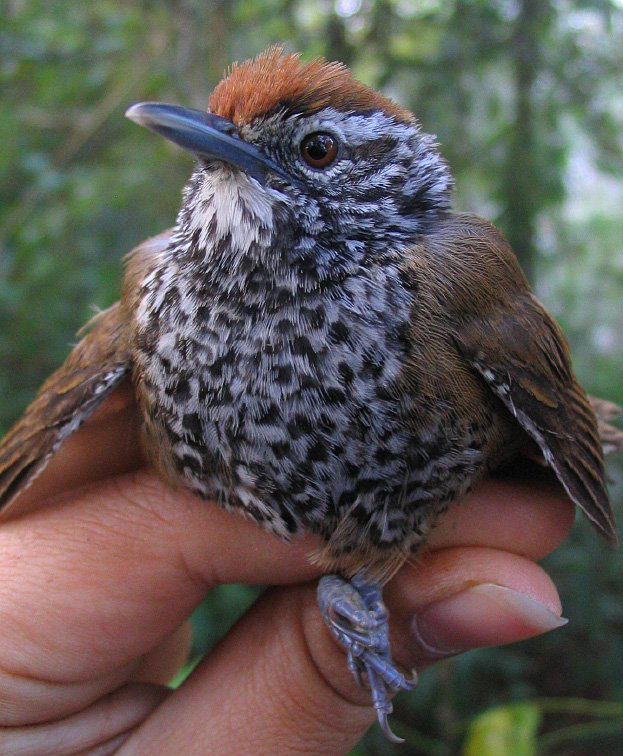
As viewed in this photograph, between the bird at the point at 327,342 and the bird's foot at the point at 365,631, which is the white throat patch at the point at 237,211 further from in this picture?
the bird's foot at the point at 365,631

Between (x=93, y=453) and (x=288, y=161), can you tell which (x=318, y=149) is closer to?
(x=288, y=161)

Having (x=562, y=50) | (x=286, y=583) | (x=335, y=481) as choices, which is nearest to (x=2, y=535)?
(x=286, y=583)

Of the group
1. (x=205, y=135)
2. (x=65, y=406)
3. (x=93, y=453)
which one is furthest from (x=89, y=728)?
(x=205, y=135)

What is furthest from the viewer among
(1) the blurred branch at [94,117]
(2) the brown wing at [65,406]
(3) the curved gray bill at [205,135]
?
(1) the blurred branch at [94,117]

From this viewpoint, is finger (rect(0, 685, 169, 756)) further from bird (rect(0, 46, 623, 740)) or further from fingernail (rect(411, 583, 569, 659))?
fingernail (rect(411, 583, 569, 659))

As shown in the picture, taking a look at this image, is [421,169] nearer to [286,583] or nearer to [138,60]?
[286,583]

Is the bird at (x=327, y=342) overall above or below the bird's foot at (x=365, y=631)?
above

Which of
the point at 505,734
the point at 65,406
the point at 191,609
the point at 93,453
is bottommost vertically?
the point at 505,734

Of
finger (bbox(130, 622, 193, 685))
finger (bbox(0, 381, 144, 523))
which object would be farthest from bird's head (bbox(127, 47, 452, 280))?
finger (bbox(130, 622, 193, 685))

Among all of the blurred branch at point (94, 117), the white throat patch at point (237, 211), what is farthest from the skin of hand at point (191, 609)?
the blurred branch at point (94, 117)
